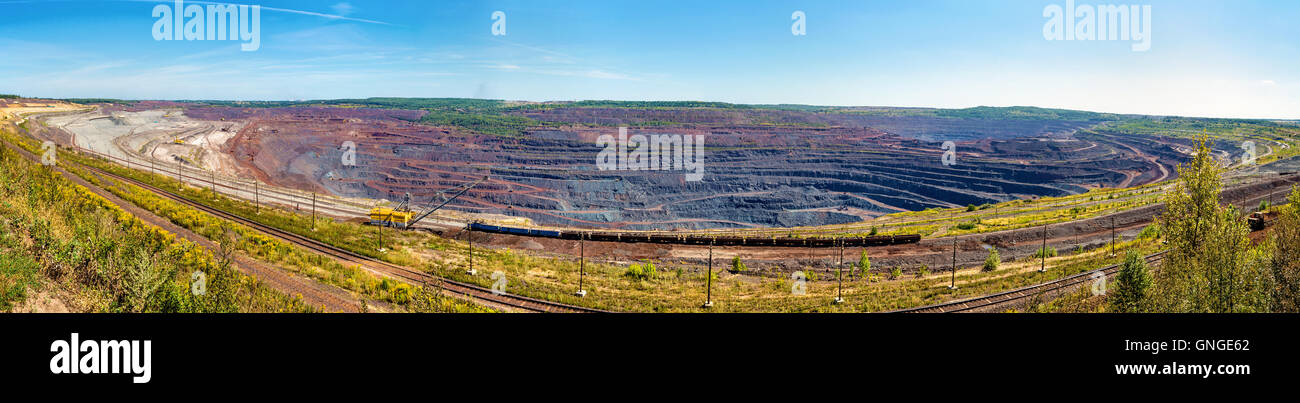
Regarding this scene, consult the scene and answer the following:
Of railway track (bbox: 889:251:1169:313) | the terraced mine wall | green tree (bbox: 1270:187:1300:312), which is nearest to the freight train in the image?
railway track (bbox: 889:251:1169:313)

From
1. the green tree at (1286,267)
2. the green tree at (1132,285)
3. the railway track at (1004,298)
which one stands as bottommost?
the railway track at (1004,298)

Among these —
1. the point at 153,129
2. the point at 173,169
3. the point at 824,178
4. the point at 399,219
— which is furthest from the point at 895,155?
the point at 153,129

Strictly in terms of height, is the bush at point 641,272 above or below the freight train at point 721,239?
below

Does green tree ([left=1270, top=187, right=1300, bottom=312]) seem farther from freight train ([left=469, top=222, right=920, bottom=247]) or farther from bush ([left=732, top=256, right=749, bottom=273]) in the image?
freight train ([left=469, top=222, right=920, bottom=247])

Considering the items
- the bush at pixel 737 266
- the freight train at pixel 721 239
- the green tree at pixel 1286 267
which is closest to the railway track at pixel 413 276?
the freight train at pixel 721 239

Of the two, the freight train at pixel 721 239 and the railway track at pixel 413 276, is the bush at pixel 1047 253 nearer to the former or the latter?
the freight train at pixel 721 239
